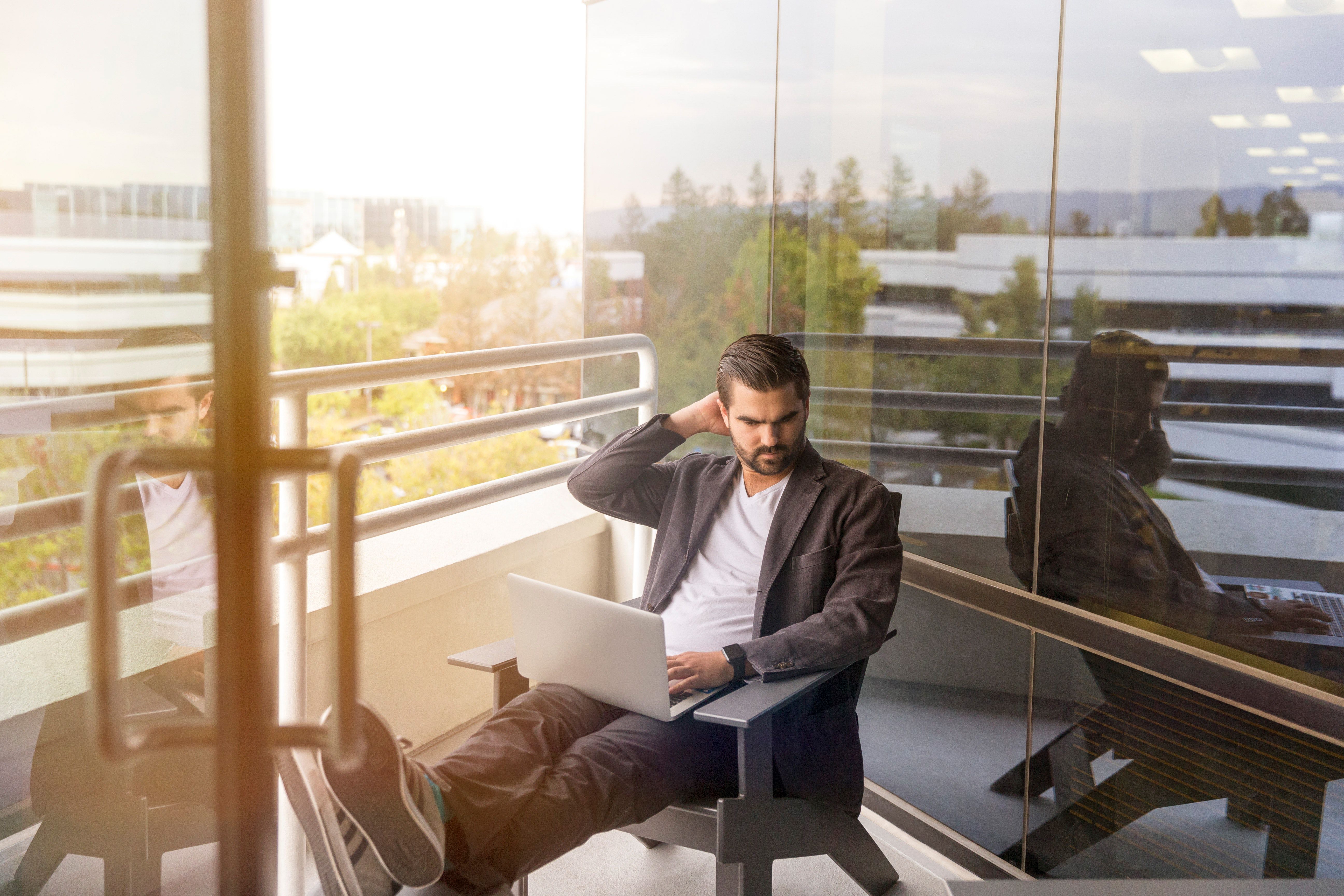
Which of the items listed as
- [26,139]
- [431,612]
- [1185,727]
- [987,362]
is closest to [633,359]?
[431,612]

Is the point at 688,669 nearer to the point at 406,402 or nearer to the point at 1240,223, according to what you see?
the point at 1240,223

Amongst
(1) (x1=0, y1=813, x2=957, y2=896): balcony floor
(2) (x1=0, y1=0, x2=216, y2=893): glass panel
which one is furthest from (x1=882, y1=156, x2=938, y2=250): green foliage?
(2) (x1=0, y1=0, x2=216, y2=893): glass panel

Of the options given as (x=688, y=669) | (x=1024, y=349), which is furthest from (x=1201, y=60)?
(x=688, y=669)

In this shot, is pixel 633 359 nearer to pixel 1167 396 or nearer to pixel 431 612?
pixel 431 612

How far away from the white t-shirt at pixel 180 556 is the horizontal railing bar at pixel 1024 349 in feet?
5.64

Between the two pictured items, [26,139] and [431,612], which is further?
[431,612]

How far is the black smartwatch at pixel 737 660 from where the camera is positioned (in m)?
2.16

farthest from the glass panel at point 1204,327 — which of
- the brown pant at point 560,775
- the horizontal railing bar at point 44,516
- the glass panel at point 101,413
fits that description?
the horizontal railing bar at point 44,516

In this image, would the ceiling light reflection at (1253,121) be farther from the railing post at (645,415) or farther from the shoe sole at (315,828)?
the shoe sole at (315,828)

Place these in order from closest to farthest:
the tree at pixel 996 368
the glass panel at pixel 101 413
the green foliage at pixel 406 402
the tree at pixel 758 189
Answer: the glass panel at pixel 101 413 → the tree at pixel 996 368 → the tree at pixel 758 189 → the green foliage at pixel 406 402

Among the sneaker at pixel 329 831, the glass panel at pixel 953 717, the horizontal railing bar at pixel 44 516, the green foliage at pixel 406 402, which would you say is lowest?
the green foliage at pixel 406 402

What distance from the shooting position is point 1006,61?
2287 millimetres

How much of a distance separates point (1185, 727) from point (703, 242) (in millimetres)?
2319

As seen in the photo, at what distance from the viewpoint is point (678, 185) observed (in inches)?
157
